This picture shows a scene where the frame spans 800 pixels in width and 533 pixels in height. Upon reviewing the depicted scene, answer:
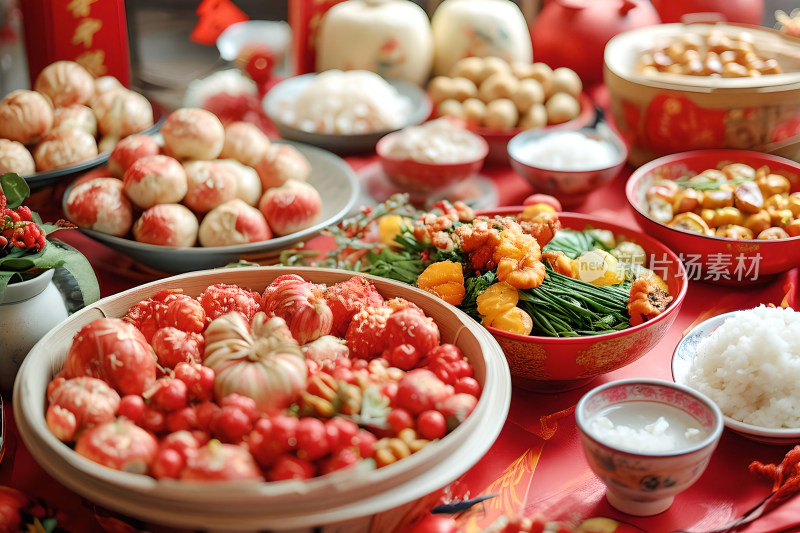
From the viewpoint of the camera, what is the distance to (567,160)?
2.01 m

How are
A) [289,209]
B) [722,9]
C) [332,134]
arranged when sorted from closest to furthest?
[289,209] → [332,134] → [722,9]

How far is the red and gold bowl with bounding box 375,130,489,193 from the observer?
1.94m

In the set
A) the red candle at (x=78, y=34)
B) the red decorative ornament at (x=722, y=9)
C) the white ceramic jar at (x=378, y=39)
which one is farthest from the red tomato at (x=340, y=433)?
the red decorative ornament at (x=722, y=9)

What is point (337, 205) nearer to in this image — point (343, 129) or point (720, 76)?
point (343, 129)

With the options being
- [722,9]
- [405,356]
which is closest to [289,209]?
[405,356]

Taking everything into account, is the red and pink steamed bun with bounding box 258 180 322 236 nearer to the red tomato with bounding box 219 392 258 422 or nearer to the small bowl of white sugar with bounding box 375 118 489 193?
the small bowl of white sugar with bounding box 375 118 489 193

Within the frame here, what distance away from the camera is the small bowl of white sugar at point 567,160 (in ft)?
6.30

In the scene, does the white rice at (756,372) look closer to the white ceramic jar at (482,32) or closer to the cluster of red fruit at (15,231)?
the cluster of red fruit at (15,231)

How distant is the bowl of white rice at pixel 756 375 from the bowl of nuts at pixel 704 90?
2.93ft

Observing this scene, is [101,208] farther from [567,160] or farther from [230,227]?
[567,160]

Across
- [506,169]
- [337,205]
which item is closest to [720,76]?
[506,169]

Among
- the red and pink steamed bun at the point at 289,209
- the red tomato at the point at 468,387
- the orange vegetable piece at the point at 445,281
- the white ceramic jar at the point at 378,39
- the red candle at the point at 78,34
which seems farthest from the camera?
the white ceramic jar at the point at 378,39

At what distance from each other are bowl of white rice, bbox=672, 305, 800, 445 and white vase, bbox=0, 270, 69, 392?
1.14 m

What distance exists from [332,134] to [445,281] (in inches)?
40.1
